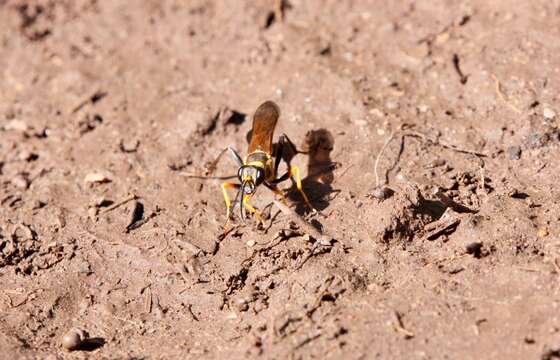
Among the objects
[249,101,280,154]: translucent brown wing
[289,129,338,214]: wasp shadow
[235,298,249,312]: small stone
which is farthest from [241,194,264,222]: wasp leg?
[235,298,249,312]: small stone

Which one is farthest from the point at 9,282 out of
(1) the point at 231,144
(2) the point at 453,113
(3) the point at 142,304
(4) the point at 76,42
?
(2) the point at 453,113

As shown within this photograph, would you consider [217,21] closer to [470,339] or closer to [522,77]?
[522,77]

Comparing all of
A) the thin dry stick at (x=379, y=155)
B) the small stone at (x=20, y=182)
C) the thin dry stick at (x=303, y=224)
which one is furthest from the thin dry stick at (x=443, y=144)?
the small stone at (x=20, y=182)

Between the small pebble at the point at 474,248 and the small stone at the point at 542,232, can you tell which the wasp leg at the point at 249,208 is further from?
the small stone at the point at 542,232

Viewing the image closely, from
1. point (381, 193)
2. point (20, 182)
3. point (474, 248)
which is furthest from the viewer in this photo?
point (20, 182)

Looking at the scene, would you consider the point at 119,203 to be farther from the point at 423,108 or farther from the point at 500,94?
the point at 500,94

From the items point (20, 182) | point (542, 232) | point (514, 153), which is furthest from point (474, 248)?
point (20, 182)
